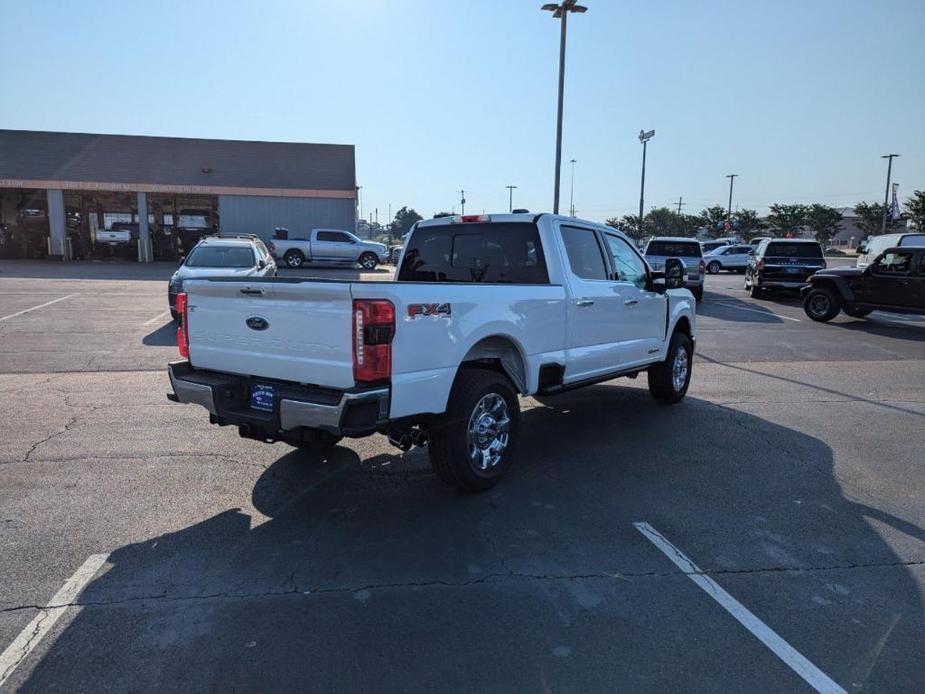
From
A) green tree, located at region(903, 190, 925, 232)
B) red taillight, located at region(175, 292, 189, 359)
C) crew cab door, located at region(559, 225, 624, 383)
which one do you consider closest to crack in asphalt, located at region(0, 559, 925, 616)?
red taillight, located at region(175, 292, 189, 359)

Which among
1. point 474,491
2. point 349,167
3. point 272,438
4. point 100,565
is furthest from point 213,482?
point 349,167

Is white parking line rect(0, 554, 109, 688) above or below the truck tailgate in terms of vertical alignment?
below

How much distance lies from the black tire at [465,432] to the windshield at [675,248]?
651 inches

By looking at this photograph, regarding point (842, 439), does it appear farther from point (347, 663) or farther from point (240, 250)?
point (240, 250)

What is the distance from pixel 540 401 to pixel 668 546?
388 centimetres

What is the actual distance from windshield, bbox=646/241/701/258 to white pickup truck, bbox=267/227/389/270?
1396 cm

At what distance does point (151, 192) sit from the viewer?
32.6m

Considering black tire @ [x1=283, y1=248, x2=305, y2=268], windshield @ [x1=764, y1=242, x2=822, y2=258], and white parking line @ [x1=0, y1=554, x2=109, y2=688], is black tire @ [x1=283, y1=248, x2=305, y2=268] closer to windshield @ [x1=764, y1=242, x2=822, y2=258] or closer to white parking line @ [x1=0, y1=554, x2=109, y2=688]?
windshield @ [x1=764, y1=242, x2=822, y2=258]

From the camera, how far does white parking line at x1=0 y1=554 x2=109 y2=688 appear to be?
2895mm

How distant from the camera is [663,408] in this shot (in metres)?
7.70

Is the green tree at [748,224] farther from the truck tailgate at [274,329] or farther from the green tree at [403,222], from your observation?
the truck tailgate at [274,329]

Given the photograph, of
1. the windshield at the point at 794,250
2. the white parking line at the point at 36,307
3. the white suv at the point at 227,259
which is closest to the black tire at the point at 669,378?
the white suv at the point at 227,259

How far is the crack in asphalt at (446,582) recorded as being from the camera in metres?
3.38

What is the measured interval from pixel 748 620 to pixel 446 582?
5.11 feet
